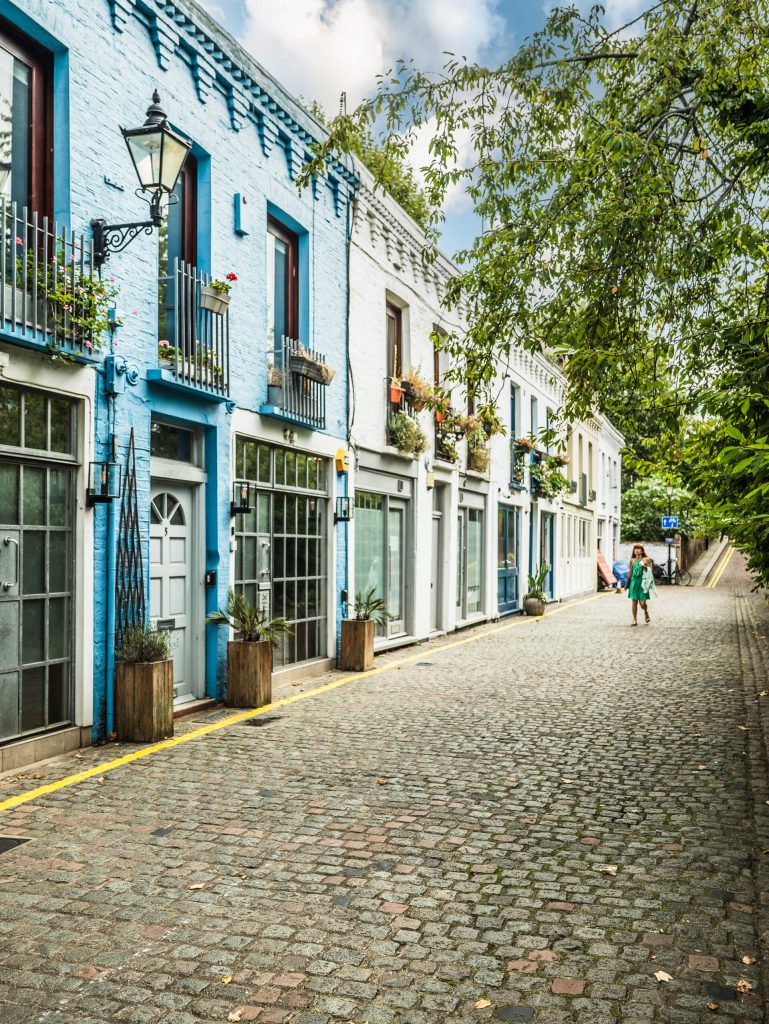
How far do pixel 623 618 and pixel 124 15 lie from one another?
1734 cm

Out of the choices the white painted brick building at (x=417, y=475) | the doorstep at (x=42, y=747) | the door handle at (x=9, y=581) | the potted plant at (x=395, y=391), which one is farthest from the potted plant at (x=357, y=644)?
the door handle at (x=9, y=581)

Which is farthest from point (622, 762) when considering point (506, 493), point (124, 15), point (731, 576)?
point (731, 576)

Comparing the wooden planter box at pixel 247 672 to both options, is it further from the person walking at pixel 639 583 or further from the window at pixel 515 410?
the window at pixel 515 410

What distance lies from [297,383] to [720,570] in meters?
43.3

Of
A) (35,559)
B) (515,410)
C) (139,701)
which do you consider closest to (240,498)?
(139,701)

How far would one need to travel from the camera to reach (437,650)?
15.2 m

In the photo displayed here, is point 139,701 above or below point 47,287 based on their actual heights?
below

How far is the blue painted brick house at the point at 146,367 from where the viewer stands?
718 centimetres

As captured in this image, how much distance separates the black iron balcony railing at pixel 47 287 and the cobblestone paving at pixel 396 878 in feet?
10.7

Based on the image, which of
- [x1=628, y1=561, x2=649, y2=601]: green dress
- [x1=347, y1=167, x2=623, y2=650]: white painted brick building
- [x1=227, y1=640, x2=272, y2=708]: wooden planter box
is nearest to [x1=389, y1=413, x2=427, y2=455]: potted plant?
[x1=347, y1=167, x2=623, y2=650]: white painted brick building

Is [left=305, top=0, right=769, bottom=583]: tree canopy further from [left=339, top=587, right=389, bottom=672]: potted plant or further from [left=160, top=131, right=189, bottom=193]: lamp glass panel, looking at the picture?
[left=339, top=587, right=389, bottom=672]: potted plant

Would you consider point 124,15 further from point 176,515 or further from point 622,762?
point 622,762

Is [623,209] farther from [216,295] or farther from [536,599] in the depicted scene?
[536,599]

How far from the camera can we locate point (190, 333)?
9.22 metres
